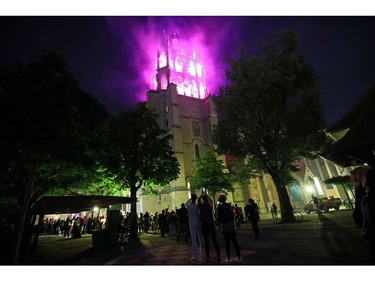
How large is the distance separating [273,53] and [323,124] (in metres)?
6.74

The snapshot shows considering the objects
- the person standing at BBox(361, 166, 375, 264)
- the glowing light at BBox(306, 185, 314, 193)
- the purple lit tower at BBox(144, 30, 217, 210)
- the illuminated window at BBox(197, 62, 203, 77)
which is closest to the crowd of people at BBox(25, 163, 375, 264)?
the person standing at BBox(361, 166, 375, 264)

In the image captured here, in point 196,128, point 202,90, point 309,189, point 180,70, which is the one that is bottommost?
point 309,189

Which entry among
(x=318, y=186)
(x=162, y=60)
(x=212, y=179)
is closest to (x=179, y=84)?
(x=162, y=60)

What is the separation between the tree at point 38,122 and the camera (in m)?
6.64

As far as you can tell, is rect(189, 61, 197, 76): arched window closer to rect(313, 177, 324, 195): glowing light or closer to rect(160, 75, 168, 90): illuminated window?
rect(160, 75, 168, 90): illuminated window

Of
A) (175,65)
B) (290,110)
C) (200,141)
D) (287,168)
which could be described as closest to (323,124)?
(290,110)

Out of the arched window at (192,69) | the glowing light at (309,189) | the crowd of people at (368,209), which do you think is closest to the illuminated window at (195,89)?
the arched window at (192,69)

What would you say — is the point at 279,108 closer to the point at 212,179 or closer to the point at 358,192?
the point at 212,179

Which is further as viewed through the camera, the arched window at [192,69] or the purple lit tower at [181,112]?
the arched window at [192,69]

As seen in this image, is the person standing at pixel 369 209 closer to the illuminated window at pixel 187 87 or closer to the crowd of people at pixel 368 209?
the crowd of people at pixel 368 209

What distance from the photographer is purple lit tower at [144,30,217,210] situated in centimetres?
3103

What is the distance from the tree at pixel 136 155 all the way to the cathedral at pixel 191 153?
13.3 m

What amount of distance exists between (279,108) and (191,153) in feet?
70.4

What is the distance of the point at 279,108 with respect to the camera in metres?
15.6
